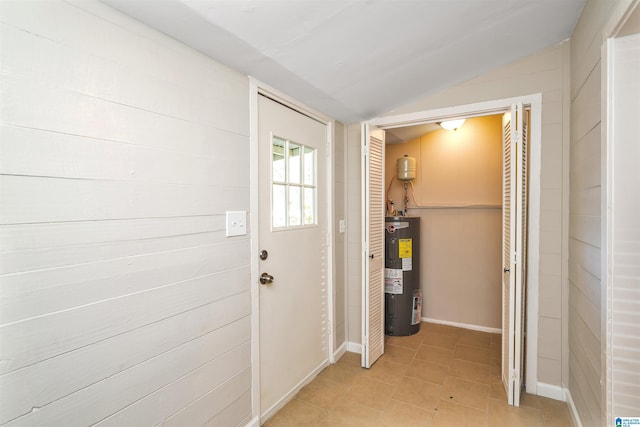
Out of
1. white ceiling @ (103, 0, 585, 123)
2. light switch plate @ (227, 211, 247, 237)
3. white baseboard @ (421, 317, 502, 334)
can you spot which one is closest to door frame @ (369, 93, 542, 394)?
white ceiling @ (103, 0, 585, 123)

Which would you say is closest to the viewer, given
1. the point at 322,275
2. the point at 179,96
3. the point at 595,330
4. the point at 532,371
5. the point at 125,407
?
the point at 125,407

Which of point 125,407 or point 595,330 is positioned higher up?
point 595,330

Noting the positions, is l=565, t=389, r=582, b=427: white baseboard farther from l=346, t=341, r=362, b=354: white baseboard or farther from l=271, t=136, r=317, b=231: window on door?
l=271, t=136, r=317, b=231: window on door

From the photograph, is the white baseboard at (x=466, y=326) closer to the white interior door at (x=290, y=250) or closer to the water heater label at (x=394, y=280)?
the water heater label at (x=394, y=280)

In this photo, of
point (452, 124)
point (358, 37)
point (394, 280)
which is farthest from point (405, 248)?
point (358, 37)

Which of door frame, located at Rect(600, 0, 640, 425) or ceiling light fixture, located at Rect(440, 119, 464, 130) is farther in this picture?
ceiling light fixture, located at Rect(440, 119, 464, 130)

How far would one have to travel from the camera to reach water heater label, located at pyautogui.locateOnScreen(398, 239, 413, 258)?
10.0ft

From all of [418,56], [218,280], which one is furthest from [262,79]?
[218,280]

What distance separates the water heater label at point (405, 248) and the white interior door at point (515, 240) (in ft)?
3.36

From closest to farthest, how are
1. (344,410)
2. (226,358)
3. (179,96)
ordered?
1. (179,96)
2. (226,358)
3. (344,410)

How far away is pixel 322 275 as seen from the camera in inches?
96.9

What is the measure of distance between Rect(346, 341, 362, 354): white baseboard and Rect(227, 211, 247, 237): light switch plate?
1678 mm

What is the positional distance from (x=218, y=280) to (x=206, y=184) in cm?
47

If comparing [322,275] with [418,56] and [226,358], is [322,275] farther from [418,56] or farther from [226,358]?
[418,56]
